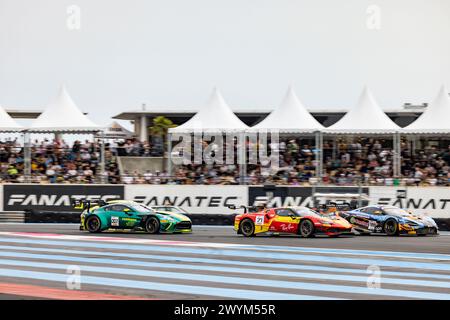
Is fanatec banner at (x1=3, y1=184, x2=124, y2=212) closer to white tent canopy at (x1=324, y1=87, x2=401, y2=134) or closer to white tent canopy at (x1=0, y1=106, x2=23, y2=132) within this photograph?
white tent canopy at (x1=0, y1=106, x2=23, y2=132)

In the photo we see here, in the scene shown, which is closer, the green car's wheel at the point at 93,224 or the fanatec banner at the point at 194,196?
the green car's wheel at the point at 93,224

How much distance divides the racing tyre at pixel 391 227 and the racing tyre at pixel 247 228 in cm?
370

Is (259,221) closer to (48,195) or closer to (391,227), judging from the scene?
(391,227)

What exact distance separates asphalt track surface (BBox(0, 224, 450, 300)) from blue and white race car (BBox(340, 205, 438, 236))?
910 mm

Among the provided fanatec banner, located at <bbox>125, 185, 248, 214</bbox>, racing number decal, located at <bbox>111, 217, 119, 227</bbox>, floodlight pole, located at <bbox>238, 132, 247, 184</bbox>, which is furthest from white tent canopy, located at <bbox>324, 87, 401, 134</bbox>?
racing number decal, located at <bbox>111, 217, 119, 227</bbox>

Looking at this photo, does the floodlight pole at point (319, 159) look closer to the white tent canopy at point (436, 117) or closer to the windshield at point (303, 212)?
the white tent canopy at point (436, 117)

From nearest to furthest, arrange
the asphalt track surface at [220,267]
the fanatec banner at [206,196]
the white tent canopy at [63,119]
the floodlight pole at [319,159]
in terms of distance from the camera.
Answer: the asphalt track surface at [220,267], the fanatec banner at [206,196], the floodlight pole at [319,159], the white tent canopy at [63,119]

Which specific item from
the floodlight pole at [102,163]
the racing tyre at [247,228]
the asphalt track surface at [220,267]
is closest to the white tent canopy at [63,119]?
the floodlight pole at [102,163]

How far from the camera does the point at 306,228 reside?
20500mm

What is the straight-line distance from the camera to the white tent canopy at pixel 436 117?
2997 cm

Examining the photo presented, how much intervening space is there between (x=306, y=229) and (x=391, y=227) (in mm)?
2713

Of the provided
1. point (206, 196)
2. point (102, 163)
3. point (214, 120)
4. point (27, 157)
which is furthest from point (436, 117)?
point (27, 157)
